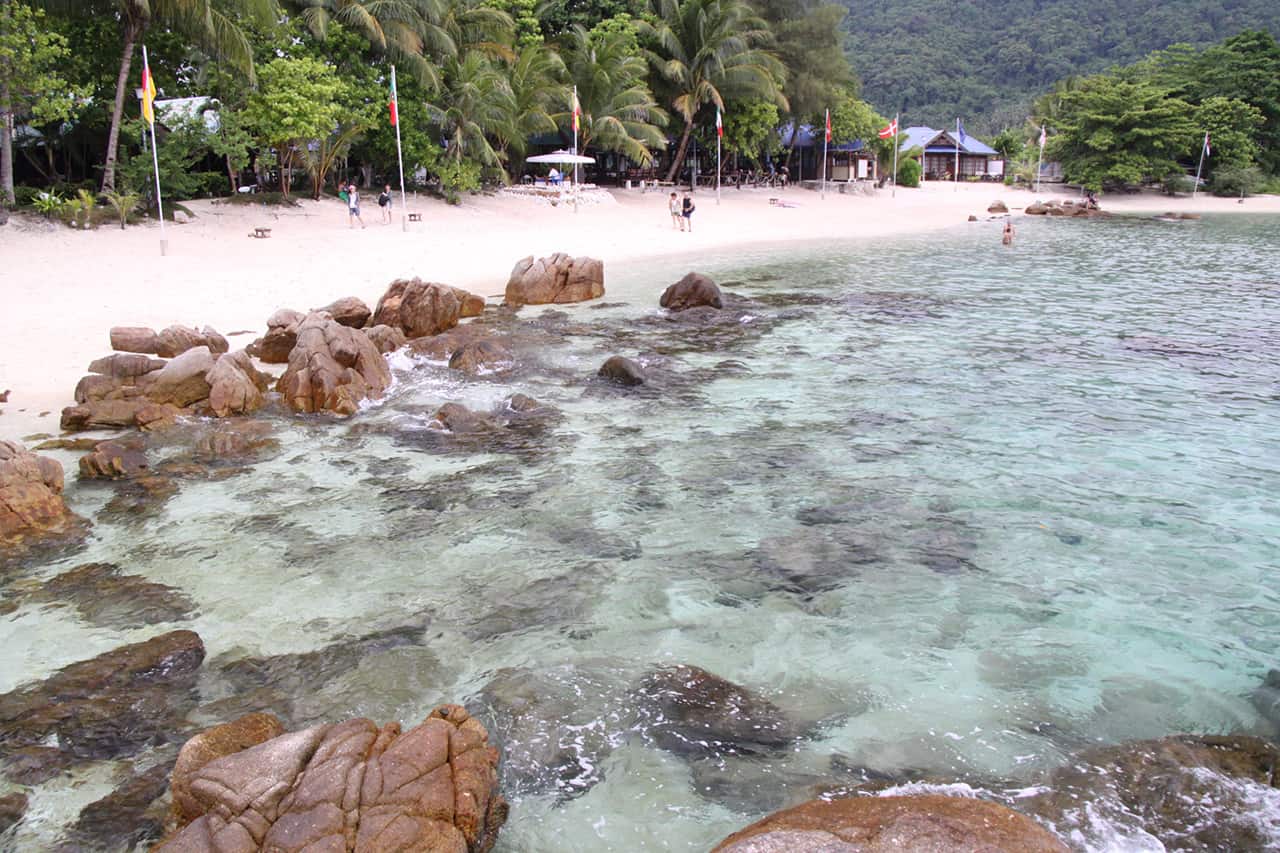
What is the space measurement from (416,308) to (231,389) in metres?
5.15

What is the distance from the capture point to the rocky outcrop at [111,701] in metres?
4.75

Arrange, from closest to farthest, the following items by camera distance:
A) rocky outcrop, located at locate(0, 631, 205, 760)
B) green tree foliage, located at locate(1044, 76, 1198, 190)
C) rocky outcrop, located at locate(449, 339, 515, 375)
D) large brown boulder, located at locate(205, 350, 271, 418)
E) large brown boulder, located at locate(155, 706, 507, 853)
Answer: large brown boulder, located at locate(155, 706, 507, 853), rocky outcrop, located at locate(0, 631, 205, 760), large brown boulder, located at locate(205, 350, 271, 418), rocky outcrop, located at locate(449, 339, 515, 375), green tree foliage, located at locate(1044, 76, 1198, 190)

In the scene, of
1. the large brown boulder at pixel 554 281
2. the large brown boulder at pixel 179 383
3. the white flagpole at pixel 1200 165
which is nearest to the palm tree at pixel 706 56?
the large brown boulder at pixel 554 281

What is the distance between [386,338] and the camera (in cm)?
1375

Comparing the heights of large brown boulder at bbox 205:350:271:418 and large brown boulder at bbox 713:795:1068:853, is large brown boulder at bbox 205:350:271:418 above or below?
above

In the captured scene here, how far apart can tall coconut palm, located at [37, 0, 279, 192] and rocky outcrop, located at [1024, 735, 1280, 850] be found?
82.2 ft

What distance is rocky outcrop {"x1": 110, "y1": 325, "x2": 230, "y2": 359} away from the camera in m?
12.1

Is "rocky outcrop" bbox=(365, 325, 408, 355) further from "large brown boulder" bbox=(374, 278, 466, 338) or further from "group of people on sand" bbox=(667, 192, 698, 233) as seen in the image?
"group of people on sand" bbox=(667, 192, 698, 233)

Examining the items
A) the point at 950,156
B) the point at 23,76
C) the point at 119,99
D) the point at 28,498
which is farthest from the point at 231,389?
the point at 950,156

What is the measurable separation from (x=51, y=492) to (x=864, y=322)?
1372cm

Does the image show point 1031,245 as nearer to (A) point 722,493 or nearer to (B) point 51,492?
(A) point 722,493

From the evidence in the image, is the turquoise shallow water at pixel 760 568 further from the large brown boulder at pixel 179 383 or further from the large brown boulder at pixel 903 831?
the large brown boulder at pixel 179 383

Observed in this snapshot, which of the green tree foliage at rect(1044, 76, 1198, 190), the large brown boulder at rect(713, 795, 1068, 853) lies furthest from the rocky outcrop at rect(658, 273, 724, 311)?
the green tree foliage at rect(1044, 76, 1198, 190)

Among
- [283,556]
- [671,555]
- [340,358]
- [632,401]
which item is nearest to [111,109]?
[340,358]
